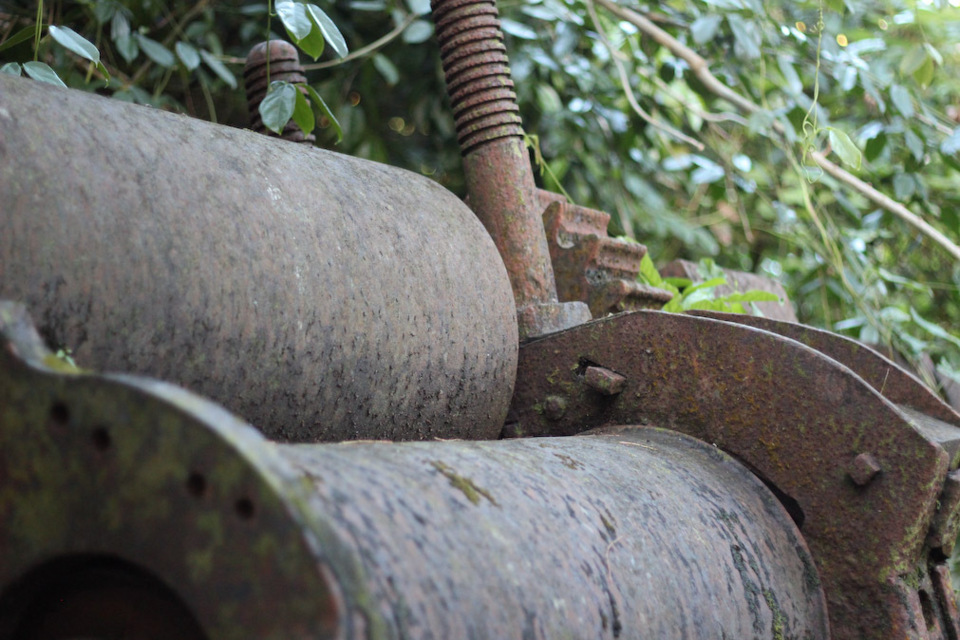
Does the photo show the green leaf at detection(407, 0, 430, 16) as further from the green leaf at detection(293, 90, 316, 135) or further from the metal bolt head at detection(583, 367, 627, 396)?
the metal bolt head at detection(583, 367, 627, 396)

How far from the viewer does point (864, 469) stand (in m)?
1.28

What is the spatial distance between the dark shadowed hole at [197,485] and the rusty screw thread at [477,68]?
4.56 feet

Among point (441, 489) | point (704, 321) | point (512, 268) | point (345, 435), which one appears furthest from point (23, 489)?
point (512, 268)

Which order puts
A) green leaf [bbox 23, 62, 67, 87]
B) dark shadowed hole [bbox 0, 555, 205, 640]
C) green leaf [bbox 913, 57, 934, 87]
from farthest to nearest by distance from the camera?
1. green leaf [bbox 913, 57, 934, 87]
2. green leaf [bbox 23, 62, 67, 87]
3. dark shadowed hole [bbox 0, 555, 205, 640]

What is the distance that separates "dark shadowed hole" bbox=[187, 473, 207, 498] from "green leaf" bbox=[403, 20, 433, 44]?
7.82ft

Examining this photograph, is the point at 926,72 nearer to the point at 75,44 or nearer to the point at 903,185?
the point at 903,185

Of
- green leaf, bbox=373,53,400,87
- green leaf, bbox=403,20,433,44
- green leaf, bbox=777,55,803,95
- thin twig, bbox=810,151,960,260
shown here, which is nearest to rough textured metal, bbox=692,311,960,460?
thin twig, bbox=810,151,960,260

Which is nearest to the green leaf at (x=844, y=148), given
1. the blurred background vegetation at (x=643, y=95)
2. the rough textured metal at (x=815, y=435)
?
the blurred background vegetation at (x=643, y=95)

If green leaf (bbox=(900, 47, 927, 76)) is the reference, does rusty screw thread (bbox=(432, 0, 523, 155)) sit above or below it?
below

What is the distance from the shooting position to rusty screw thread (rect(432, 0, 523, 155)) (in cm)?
186

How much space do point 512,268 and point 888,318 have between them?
174 centimetres

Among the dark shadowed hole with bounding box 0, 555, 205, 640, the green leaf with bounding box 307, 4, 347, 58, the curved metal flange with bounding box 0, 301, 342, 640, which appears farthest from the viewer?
the green leaf with bounding box 307, 4, 347, 58

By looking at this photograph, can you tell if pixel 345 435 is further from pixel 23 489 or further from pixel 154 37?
pixel 154 37

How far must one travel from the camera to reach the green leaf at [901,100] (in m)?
2.69
